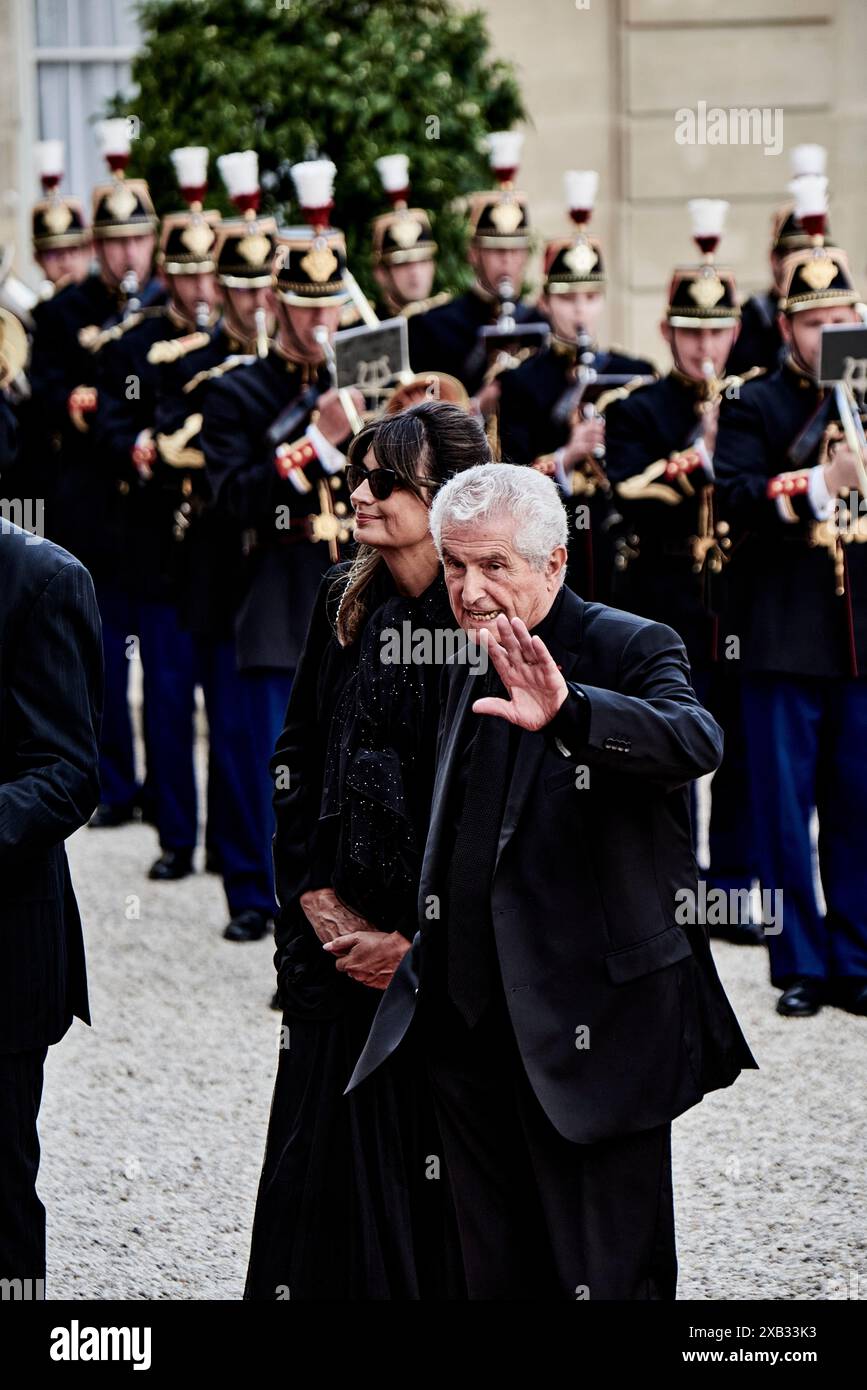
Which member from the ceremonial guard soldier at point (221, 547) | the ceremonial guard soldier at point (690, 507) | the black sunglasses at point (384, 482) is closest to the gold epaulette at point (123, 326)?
the ceremonial guard soldier at point (221, 547)

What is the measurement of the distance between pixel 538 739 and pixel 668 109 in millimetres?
10464

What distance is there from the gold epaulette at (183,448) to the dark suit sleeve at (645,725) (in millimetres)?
4597

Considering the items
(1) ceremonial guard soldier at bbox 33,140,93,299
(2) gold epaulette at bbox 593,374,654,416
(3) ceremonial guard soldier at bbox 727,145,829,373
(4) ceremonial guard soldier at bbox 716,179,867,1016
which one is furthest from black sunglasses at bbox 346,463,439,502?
(1) ceremonial guard soldier at bbox 33,140,93,299

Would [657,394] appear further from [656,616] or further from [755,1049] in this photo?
[755,1049]

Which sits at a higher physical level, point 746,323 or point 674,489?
point 746,323

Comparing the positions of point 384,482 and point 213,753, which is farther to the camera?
point 213,753

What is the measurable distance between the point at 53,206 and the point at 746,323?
11.1 ft

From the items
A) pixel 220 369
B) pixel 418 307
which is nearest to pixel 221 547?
pixel 220 369

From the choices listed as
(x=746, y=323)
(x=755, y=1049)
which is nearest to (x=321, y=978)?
(x=755, y=1049)

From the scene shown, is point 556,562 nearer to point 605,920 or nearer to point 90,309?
point 605,920

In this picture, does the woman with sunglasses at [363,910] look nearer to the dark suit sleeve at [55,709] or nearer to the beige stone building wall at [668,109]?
the dark suit sleeve at [55,709]

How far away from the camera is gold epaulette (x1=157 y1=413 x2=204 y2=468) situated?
7957 mm

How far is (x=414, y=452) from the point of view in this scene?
3910 mm
